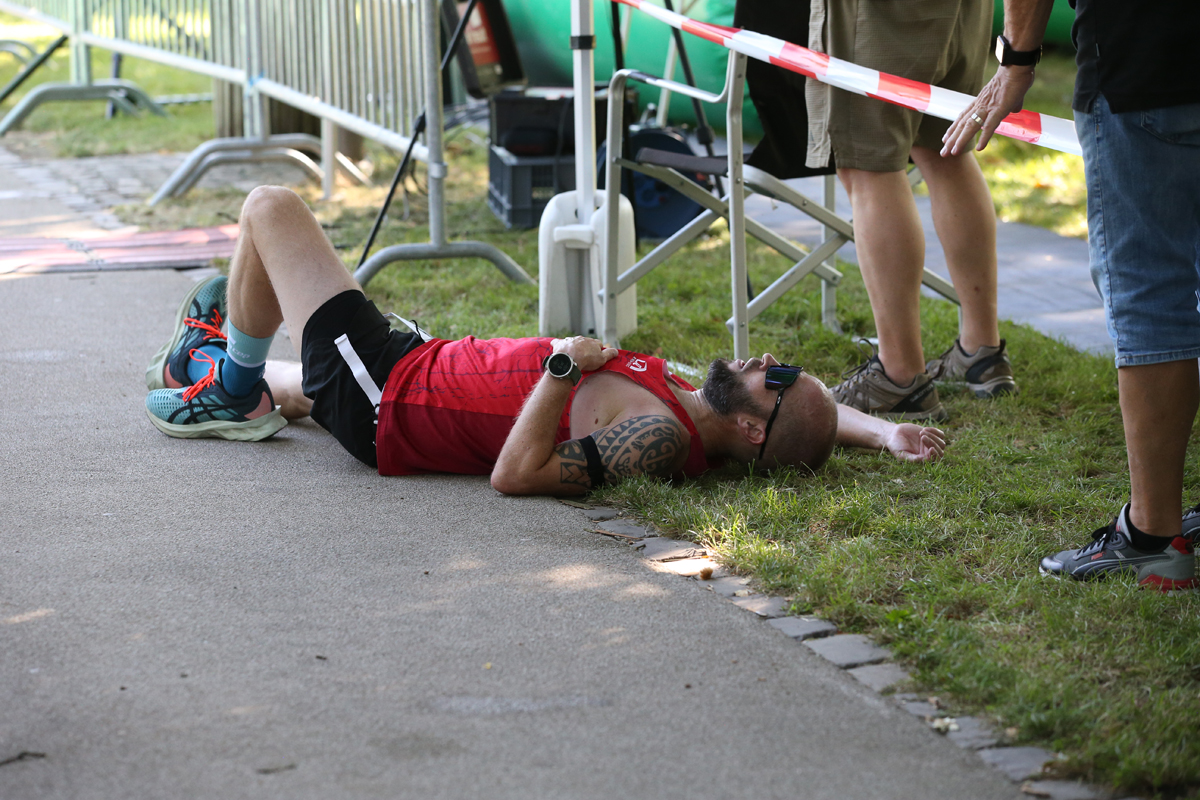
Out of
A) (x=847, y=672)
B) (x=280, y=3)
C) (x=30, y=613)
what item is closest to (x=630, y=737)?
(x=847, y=672)

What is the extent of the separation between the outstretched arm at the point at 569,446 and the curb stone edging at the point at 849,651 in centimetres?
13

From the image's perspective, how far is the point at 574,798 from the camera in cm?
186

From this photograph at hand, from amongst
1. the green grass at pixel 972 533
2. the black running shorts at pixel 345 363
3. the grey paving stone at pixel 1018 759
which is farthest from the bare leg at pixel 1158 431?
the black running shorts at pixel 345 363

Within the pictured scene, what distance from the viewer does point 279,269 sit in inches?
136

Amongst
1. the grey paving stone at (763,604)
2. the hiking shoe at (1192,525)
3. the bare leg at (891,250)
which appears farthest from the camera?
the bare leg at (891,250)

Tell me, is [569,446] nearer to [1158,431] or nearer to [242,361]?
[242,361]

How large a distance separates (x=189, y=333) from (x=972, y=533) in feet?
8.39

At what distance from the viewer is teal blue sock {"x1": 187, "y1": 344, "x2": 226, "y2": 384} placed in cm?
379

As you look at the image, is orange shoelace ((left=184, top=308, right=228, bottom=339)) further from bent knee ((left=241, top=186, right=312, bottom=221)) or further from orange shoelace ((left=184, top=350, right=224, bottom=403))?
bent knee ((left=241, top=186, right=312, bottom=221))

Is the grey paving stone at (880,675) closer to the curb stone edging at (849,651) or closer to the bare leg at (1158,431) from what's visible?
the curb stone edging at (849,651)

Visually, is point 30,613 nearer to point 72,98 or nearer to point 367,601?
point 367,601

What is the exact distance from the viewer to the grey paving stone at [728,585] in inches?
104

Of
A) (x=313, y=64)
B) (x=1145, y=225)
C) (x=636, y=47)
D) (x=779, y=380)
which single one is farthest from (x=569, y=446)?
(x=636, y=47)

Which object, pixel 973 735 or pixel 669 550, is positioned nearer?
pixel 973 735
